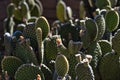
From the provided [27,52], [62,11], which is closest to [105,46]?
[27,52]

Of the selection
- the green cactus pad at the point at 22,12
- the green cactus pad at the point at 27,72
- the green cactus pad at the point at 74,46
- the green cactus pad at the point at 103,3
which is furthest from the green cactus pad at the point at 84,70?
the green cactus pad at the point at 22,12

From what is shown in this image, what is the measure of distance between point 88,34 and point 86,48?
85 mm

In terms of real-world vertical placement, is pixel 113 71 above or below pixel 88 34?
below

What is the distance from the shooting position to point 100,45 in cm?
214

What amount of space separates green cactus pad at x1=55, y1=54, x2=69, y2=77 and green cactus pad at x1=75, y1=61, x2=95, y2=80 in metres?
0.07

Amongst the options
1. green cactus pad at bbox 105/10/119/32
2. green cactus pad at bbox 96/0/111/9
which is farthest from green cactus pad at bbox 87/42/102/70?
green cactus pad at bbox 96/0/111/9

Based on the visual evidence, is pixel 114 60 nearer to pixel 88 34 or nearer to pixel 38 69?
pixel 88 34

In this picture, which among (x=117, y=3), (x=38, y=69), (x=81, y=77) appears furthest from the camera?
(x=117, y=3)

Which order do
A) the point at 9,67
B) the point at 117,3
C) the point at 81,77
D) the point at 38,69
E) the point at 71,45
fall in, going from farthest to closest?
the point at 117,3
the point at 9,67
the point at 38,69
the point at 71,45
the point at 81,77

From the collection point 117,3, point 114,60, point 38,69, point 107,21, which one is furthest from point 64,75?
point 117,3

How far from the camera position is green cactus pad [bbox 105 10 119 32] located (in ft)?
7.46

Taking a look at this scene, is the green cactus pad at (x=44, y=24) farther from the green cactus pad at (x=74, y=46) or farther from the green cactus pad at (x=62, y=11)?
the green cactus pad at (x=62, y=11)

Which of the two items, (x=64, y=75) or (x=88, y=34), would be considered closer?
(x=64, y=75)

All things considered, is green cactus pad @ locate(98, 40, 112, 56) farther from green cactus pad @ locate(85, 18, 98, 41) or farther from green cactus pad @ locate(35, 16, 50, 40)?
green cactus pad @ locate(35, 16, 50, 40)
